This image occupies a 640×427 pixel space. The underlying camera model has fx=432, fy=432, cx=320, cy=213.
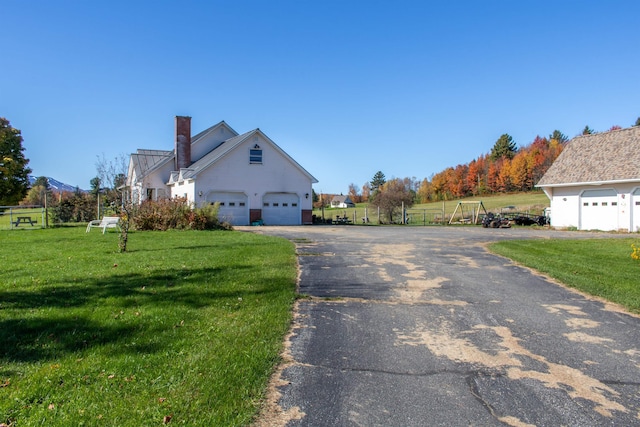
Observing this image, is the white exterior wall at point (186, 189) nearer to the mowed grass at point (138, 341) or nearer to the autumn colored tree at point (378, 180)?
the mowed grass at point (138, 341)

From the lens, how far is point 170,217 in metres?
22.0

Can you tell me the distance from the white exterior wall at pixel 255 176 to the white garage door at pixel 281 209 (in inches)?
15.4

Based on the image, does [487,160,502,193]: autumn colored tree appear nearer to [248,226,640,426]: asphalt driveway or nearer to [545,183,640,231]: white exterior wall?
[545,183,640,231]: white exterior wall

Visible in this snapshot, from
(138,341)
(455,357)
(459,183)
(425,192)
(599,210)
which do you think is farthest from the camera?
(425,192)

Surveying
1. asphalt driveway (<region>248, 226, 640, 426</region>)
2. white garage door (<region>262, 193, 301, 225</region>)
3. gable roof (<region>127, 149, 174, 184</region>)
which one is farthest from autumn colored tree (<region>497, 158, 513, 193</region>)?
asphalt driveway (<region>248, 226, 640, 426</region>)

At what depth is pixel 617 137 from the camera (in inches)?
1072

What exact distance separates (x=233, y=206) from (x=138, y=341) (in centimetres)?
2574

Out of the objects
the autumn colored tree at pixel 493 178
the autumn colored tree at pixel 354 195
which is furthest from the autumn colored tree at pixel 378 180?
the autumn colored tree at pixel 493 178

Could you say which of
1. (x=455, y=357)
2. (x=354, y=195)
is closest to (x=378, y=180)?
(x=354, y=195)

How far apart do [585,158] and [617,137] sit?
2.34 m

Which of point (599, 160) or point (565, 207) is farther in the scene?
point (565, 207)

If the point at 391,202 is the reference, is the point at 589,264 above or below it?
below

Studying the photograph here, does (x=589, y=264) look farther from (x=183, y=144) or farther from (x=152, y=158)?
(x=152, y=158)

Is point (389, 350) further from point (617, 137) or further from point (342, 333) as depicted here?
point (617, 137)
